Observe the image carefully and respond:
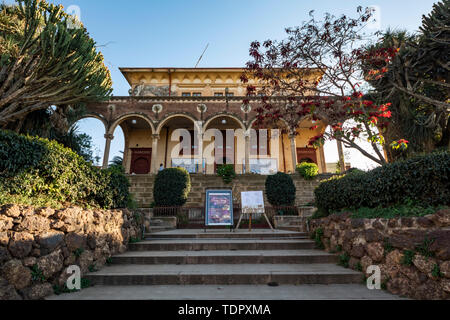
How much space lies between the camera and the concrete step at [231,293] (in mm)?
2998

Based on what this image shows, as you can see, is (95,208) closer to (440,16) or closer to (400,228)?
(400,228)

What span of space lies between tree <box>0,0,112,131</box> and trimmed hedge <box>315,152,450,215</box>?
36.3ft

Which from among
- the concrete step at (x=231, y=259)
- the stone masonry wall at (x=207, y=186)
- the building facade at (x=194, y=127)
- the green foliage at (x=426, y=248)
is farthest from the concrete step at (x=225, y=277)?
the building facade at (x=194, y=127)

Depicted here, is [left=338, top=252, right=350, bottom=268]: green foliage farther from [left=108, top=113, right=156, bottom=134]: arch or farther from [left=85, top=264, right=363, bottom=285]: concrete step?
[left=108, top=113, right=156, bottom=134]: arch

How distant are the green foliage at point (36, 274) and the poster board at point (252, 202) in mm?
5438

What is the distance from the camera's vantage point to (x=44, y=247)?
10.6 feet

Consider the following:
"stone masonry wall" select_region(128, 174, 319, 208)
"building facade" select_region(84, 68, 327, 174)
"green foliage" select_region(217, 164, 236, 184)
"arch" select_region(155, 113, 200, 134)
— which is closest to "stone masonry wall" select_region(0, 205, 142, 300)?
"stone masonry wall" select_region(128, 174, 319, 208)

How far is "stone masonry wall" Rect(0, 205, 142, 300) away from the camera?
2822mm

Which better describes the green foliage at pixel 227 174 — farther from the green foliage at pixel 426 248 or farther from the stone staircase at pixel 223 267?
the green foliage at pixel 426 248

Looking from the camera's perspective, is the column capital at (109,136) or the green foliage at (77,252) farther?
the column capital at (109,136)

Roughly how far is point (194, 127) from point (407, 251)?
16.6 meters

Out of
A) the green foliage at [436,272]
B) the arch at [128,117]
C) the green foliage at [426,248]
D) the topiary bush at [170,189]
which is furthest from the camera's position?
the arch at [128,117]

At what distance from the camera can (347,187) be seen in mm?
4863

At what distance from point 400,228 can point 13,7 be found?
1508 centimetres
